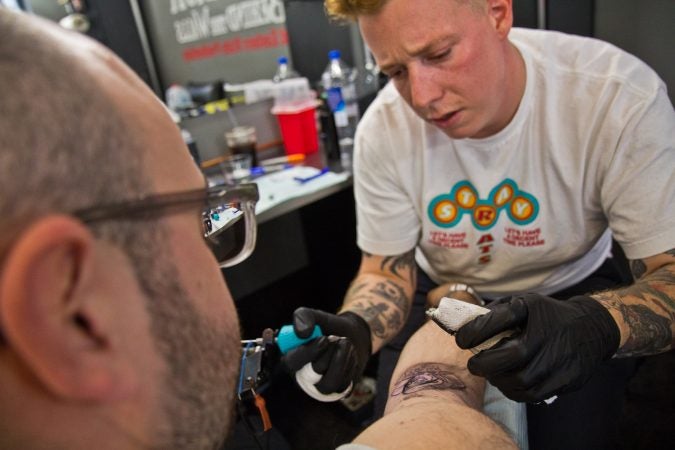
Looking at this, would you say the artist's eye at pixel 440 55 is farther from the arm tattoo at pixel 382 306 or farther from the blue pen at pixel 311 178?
the blue pen at pixel 311 178

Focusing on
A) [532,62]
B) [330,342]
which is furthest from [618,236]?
[330,342]

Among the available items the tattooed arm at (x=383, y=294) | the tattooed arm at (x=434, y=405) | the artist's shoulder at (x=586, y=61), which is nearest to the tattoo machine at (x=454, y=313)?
the tattooed arm at (x=434, y=405)

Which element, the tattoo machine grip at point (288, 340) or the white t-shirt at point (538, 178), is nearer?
the tattoo machine grip at point (288, 340)

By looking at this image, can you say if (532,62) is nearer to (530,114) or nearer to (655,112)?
(530,114)

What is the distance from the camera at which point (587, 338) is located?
82 cm

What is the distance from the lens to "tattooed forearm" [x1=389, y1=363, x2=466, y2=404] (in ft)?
2.92

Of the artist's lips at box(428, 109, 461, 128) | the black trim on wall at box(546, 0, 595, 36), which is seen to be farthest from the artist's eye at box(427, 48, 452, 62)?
the black trim on wall at box(546, 0, 595, 36)

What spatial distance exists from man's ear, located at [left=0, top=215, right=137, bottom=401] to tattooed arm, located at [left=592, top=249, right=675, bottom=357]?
0.84 metres

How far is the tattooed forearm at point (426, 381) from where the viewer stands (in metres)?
0.89

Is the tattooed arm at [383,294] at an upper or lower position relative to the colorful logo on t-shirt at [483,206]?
lower

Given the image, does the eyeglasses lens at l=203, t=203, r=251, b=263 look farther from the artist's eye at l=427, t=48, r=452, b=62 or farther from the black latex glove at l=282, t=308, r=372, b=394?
the artist's eye at l=427, t=48, r=452, b=62

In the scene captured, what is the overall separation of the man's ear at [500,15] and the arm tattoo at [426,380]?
0.68 metres

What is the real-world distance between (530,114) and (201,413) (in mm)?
921

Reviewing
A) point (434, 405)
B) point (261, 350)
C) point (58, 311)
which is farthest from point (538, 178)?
point (58, 311)
